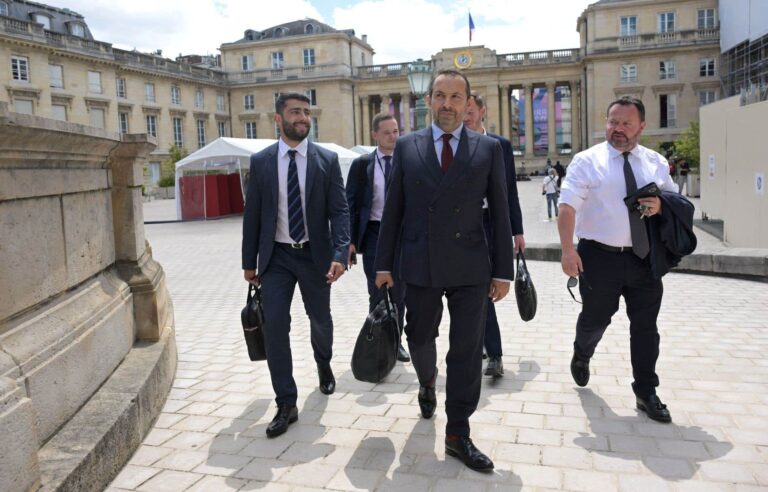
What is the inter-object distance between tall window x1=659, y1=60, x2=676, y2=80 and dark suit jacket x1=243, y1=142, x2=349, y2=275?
210ft

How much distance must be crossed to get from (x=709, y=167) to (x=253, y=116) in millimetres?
63049

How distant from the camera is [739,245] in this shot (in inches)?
515

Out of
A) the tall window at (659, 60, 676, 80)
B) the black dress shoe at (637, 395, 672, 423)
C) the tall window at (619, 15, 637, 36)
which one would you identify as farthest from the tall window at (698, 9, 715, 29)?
the black dress shoe at (637, 395, 672, 423)

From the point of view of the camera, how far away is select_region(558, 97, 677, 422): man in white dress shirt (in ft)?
14.3

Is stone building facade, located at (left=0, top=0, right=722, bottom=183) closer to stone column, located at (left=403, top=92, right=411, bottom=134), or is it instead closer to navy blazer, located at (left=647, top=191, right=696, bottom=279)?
stone column, located at (left=403, top=92, right=411, bottom=134)

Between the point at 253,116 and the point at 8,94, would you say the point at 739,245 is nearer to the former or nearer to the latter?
the point at 8,94

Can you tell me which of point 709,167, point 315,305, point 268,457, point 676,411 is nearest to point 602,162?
point 676,411

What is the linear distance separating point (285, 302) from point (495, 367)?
174 centimetres

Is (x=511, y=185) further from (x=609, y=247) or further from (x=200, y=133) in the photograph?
(x=200, y=133)

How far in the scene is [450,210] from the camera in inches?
145

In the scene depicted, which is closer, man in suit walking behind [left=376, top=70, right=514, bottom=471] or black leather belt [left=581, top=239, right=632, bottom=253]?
man in suit walking behind [left=376, top=70, right=514, bottom=471]

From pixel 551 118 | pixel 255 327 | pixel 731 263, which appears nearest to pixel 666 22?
pixel 551 118

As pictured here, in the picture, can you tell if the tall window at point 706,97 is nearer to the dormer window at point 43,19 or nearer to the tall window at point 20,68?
the tall window at point 20,68

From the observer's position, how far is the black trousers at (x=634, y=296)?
4367 millimetres
